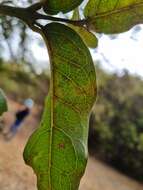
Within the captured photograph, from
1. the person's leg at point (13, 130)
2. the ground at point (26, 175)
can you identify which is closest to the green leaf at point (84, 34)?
the ground at point (26, 175)

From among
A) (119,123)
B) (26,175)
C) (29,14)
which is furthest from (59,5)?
(119,123)

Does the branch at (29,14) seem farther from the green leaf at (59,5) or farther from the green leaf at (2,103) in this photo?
the green leaf at (2,103)

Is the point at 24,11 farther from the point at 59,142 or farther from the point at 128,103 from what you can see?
the point at 128,103

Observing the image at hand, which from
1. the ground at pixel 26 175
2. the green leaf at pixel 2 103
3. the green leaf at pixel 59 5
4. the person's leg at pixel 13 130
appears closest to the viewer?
the green leaf at pixel 59 5

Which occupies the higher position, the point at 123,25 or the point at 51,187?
the point at 123,25

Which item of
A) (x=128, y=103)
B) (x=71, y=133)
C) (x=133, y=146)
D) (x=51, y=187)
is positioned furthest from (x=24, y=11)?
(x=128, y=103)

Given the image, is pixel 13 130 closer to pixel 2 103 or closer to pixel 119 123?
pixel 119 123
